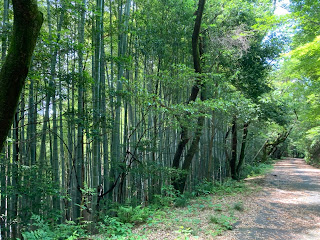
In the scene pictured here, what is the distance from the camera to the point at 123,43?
17.3 feet

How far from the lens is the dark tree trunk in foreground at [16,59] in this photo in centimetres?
139

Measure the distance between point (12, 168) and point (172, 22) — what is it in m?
→ 4.88

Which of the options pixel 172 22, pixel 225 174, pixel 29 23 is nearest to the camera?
pixel 29 23

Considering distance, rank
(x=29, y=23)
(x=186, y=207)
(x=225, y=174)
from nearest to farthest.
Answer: (x=29, y=23)
(x=186, y=207)
(x=225, y=174)

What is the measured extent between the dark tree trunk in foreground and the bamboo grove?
1874 mm

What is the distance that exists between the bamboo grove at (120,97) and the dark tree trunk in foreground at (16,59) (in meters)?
1.87

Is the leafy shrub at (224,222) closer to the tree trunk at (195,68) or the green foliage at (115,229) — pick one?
the green foliage at (115,229)

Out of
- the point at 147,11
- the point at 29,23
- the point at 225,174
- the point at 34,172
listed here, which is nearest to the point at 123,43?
the point at 147,11

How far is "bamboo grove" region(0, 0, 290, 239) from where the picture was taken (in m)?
3.72

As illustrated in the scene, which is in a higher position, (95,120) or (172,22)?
(172,22)

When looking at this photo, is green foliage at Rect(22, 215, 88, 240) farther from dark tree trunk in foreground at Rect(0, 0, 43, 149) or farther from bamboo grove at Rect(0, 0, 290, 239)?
dark tree trunk in foreground at Rect(0, 0, 43, 149)

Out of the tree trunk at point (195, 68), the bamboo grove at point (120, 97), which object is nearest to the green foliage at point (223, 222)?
the bamboo grove at point (120, 97)

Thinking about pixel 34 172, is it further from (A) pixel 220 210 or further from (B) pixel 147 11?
(B) pixel 147 11

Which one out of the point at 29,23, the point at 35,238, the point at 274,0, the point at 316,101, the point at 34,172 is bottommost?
the point at 35,238
